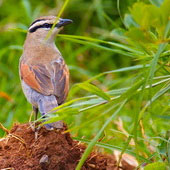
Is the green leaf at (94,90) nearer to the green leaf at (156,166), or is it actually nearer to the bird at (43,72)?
the green leaf at (156,166)

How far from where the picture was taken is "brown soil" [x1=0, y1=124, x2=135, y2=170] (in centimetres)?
382

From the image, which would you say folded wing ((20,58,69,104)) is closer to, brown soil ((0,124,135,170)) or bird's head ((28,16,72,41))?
bird's head ((28,16,72,41))

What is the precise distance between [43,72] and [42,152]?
1434 millimetres

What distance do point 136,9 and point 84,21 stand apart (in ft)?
20.9

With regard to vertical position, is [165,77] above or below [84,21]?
above

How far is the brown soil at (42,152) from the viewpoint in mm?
3820

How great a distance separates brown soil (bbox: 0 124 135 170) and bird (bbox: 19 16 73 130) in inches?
5.0

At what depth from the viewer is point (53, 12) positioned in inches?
326

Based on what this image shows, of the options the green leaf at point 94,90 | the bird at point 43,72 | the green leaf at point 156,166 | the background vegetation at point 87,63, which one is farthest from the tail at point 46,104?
the green leaf at point 156,166

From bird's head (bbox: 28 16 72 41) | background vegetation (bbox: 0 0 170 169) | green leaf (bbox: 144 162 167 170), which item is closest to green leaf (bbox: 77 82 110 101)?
green leaf (bbox: 144 162 167 170)

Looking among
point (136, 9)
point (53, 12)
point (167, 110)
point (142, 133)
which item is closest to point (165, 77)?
point (167, 110)

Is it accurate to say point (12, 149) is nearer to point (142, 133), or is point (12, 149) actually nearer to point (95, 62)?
point (142, 133)

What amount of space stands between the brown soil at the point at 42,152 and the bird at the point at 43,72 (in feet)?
0.42

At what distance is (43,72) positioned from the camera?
16.9 ft
